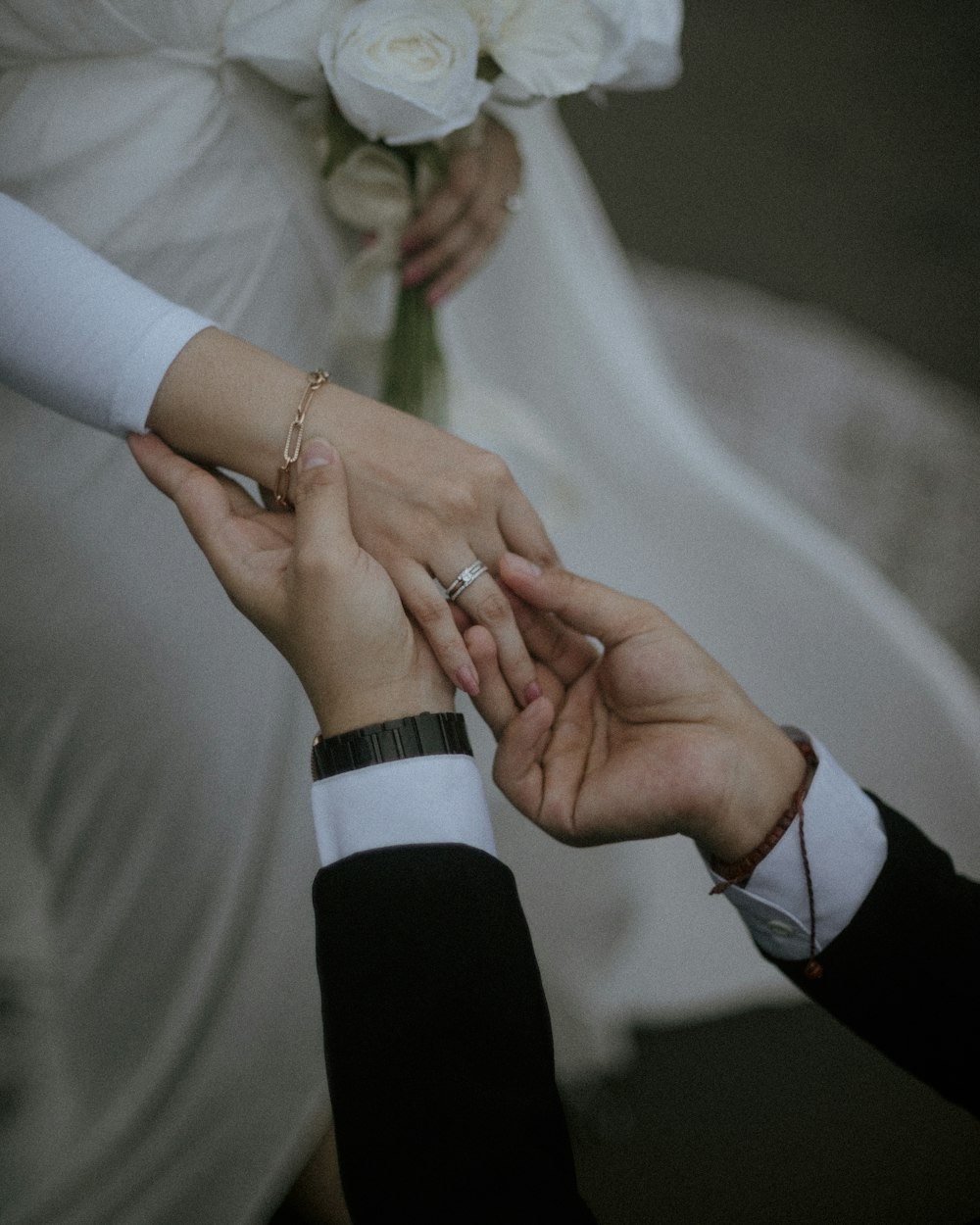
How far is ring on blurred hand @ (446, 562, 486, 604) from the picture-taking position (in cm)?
71

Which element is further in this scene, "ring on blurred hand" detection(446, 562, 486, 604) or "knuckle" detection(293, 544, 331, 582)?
"ring on blurred hand" detection(446, 562, 486, 604)

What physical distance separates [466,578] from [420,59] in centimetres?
40

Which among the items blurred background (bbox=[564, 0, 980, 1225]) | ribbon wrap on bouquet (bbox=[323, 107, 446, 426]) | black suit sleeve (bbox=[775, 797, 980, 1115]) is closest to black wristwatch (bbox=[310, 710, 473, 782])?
black suit sleeve (bbox=[775, 797, 980, 1115])

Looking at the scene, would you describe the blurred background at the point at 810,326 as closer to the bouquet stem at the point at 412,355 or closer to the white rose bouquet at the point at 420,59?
the bouquet stem at the point at 412,355

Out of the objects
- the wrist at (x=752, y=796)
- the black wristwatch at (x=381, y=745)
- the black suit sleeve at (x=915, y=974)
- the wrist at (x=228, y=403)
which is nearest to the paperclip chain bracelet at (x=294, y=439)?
the wrist at (x=228, y=403)

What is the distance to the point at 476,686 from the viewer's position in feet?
2.16

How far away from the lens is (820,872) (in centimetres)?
65

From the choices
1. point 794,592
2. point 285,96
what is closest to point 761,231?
point 794,592

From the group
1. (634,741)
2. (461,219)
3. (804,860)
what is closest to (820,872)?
(804,860)

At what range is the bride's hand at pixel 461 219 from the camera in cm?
91

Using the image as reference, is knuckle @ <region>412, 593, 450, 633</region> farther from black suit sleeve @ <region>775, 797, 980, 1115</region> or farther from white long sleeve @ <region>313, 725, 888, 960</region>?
black suit sleeve @ <region>775, 797, 980, 1115</region>

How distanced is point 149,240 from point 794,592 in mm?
812

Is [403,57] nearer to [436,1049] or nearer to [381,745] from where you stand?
[381,745]

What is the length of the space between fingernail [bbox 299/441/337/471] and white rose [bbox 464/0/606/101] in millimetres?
353
